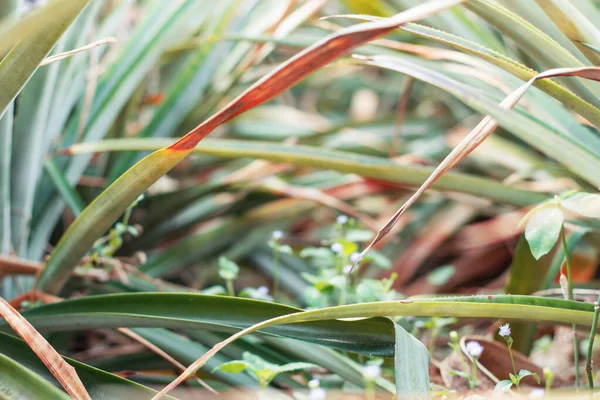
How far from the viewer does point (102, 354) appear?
35.6 inches

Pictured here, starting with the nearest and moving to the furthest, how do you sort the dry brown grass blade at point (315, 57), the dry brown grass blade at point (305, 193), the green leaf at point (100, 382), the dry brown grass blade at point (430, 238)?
1. the dry brown grass blade at point (315, 57)
2. the green leaf at point (100, 382)
3. the dry brown grass blade at point (305, 193)
4. the dry brown grass blade at point (430, 238)

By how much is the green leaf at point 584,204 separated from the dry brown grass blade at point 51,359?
→ 41 cm

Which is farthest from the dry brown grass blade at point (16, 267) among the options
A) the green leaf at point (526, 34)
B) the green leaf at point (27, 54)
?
the green leaf at point (526, 34)

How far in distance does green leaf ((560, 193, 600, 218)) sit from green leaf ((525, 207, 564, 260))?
0.01 m

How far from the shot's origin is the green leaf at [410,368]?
0.44 meters

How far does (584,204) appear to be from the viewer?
478mm

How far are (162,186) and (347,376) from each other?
0.73 meters

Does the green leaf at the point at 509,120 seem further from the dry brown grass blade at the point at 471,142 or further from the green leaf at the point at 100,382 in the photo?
the green leaf at the point at 100,382

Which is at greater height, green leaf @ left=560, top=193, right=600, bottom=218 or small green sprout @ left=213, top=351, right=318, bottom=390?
green leaf @ left=560, top=193, right=600, bottom=218

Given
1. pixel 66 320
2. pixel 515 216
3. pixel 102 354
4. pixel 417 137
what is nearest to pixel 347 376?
pixel 66 320

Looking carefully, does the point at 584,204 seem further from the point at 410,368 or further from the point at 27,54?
the point at 27,54

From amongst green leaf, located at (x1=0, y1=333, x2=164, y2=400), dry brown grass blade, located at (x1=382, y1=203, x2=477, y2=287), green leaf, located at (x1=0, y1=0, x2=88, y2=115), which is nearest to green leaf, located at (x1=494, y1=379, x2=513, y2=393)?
green leaf, located at (x1=0, y1=333, x2=164, y2=400)

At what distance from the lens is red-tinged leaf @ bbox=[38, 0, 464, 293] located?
0.40 metres

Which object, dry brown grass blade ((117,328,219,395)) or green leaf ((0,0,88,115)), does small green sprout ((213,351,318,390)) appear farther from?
green leaf ((0,0,88,115))
